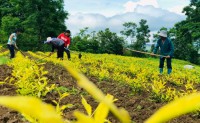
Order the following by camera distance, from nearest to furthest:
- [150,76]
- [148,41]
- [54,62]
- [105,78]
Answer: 1. [105,78]
2. [150,76]
3. [54,62]
4. [148,41]

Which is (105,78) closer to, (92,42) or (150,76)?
(150,76)

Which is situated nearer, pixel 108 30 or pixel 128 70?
→ pixel 128 70

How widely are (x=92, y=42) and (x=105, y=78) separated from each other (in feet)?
140

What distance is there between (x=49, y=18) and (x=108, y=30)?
1572 cm

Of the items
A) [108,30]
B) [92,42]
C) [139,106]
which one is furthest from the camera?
[108,30]

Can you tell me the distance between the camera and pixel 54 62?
49.3ft

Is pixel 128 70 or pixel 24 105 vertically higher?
pixel 24 105

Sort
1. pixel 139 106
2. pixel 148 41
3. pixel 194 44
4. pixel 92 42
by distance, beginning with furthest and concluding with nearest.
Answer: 1. pixel 148 41
2. pixel 92 42
3. pixel 194 44
4. pixel 139 106

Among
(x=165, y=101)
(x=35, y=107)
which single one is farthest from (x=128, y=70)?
(x=35, y=107)

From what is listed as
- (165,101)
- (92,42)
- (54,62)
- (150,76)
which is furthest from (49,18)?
(165,101)

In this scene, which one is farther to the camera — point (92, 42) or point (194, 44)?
point (92, 42)

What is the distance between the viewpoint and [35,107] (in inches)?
23.3

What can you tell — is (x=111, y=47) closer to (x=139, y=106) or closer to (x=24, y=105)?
(x=139, y=106)

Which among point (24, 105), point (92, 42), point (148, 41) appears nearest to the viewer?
point (24, 105)
